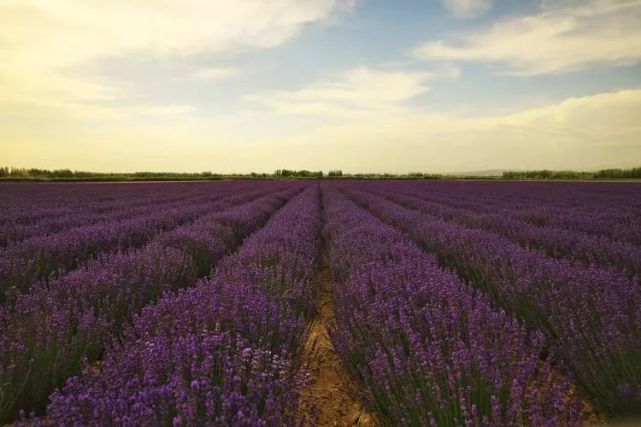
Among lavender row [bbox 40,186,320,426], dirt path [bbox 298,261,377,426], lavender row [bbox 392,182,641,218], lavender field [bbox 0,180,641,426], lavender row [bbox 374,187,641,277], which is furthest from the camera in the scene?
lavender row [bbox 392,182,641,218]

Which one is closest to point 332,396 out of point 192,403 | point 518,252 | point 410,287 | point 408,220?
point 410,287

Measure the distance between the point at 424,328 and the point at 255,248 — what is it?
2363 mm

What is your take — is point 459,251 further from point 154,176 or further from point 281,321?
point 154,176

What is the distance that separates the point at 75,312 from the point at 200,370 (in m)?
1.79

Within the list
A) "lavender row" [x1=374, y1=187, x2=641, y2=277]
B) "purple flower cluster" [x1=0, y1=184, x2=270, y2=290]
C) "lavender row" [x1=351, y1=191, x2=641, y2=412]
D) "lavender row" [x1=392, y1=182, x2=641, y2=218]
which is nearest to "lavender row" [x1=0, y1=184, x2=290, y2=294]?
"purple flower cluster" [x1=0, y1=184, x2=270, y2=290]

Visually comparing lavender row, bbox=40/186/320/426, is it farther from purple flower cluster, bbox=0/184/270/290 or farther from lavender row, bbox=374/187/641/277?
lavender row, bbox=374/187/641/277

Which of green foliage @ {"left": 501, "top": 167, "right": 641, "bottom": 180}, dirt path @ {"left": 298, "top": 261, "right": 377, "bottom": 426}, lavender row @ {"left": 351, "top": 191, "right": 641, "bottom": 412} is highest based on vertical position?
green foliage @ {"left": 501, "top": 167, "right": 641, "bottom": 180}

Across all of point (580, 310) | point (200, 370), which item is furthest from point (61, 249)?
point (580, 310)

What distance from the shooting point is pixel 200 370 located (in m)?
1.57

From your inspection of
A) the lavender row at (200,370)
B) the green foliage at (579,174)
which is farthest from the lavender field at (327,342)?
the green foliage at (579,174)

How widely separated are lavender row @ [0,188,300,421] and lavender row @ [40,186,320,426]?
0.29 metres

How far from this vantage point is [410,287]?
2.91m

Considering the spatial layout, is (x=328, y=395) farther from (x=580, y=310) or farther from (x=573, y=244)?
(x=573, y=244)

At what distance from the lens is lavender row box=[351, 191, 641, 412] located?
2.13 metres
